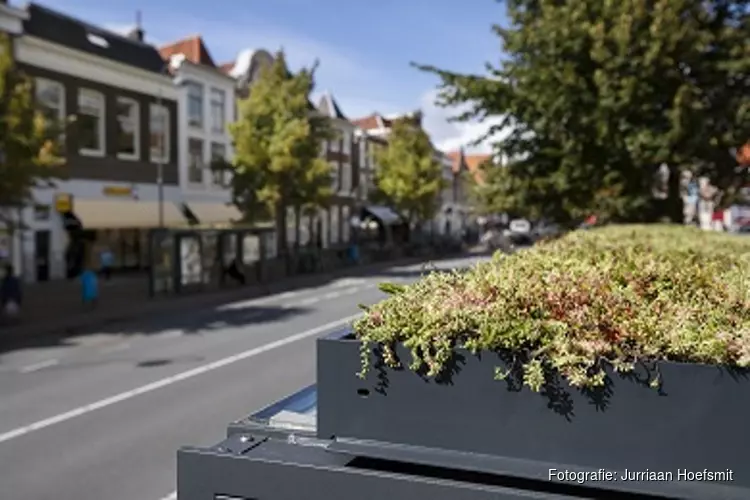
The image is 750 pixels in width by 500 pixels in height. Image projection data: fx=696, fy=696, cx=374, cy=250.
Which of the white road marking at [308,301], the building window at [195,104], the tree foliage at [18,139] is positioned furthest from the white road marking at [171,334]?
the building window at [195,104]

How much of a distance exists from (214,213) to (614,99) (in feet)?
76.0

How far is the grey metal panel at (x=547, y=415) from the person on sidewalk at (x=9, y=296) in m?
15.0

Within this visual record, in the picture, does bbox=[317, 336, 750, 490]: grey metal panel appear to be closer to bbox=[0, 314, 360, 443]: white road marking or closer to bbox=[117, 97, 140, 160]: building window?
bbox=[0, 314, 360, 443]: white road marking

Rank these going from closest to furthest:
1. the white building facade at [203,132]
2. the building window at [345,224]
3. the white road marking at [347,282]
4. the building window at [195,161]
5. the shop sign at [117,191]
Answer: the white road marking at [347,282] → the shop sign at [117,191] → the white building facade at [203,132] → the building window at [195,161] → the building window at [345,224]

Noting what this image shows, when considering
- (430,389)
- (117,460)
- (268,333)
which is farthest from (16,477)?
(268,333)

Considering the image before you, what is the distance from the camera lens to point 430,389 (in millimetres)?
2066

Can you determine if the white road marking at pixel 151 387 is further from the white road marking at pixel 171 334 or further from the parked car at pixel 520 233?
the parked car at pixel 520 233

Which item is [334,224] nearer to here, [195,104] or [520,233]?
[195,104]

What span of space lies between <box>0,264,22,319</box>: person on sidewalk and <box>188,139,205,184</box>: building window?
56.2 feet

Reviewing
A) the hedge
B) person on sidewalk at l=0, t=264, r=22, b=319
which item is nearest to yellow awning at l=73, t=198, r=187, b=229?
person on sidewalk at l=0, t=264, r=22, b=319

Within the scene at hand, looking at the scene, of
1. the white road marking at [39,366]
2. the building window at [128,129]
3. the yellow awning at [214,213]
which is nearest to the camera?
the white road marking at [39,366]

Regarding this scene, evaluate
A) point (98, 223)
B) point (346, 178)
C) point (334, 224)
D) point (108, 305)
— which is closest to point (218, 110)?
point (98, 223)

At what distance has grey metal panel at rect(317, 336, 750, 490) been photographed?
5.88 ft

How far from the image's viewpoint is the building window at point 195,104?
3192 cm
